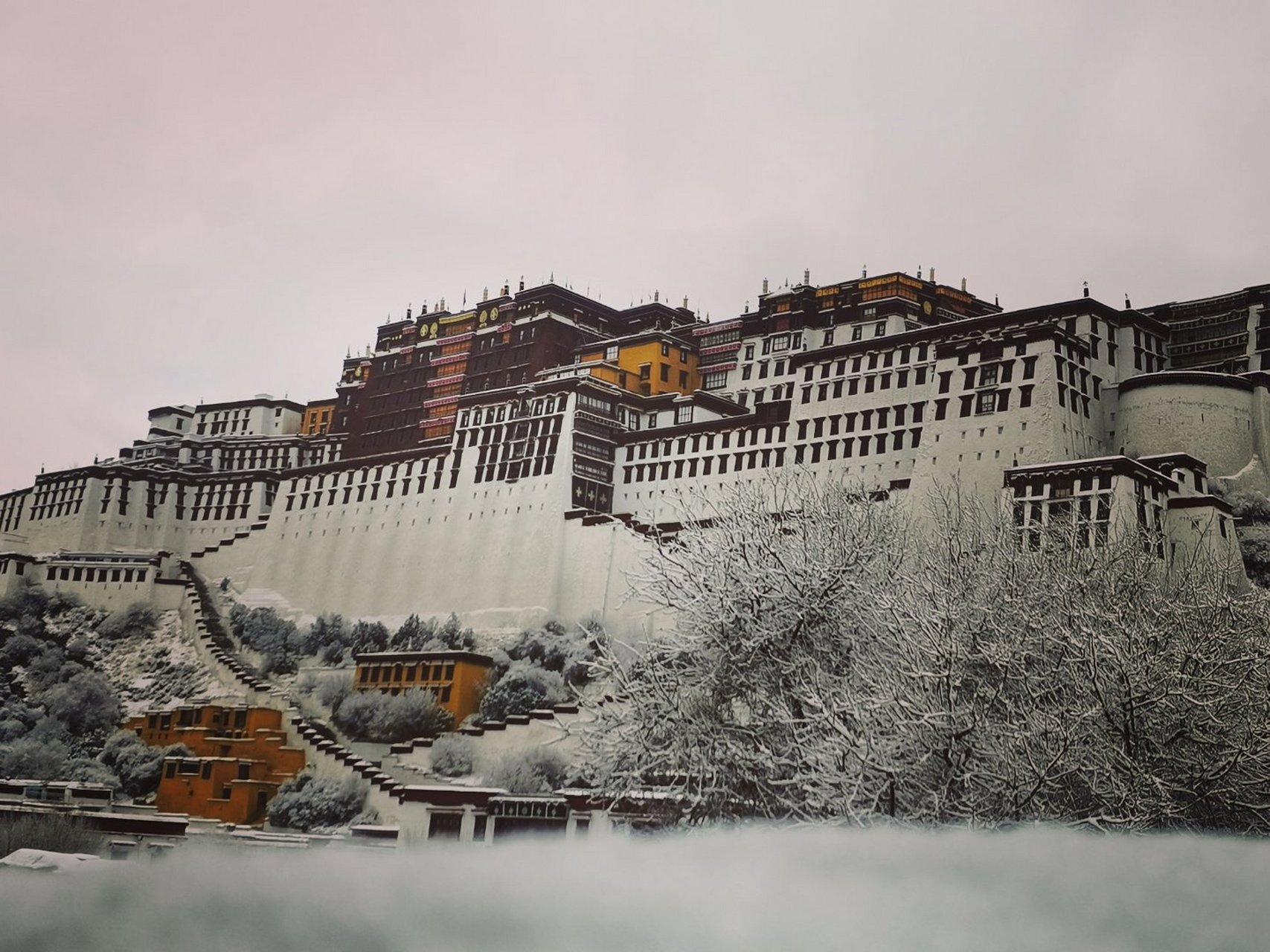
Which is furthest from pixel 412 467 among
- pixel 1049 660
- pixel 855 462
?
pixel 1049 660

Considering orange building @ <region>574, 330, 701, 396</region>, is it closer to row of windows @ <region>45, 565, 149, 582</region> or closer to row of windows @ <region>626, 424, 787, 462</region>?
row of windows @ <region>626, 424, 787, 462</region>

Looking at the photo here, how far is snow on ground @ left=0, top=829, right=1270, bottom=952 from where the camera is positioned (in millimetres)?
4836

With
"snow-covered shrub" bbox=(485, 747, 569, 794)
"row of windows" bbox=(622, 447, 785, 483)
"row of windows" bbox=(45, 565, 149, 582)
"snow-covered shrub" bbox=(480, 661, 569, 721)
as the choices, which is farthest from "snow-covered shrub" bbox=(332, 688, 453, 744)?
"row of windows" bbox=(45, 565, 149, 582)

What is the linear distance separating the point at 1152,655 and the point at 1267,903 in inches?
357

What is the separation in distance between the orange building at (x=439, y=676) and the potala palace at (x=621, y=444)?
3432mm

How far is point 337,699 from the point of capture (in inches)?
1548

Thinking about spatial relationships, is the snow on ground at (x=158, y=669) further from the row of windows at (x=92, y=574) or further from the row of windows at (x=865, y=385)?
the row of windows at (x=865, y=385)

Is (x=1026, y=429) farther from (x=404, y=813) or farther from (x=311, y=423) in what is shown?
(x=311, y=423)

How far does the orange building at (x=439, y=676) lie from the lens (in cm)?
3638

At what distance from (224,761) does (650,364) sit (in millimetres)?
21363

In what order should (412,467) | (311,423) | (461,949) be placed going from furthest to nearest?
(311,423) < (412,467) < (461,949)

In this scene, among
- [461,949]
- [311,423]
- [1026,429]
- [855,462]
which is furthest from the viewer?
[311,423]

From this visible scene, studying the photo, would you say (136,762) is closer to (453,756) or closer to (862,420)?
(453,756)

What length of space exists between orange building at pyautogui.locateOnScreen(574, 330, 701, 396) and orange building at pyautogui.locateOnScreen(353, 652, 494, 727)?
1385 cm
